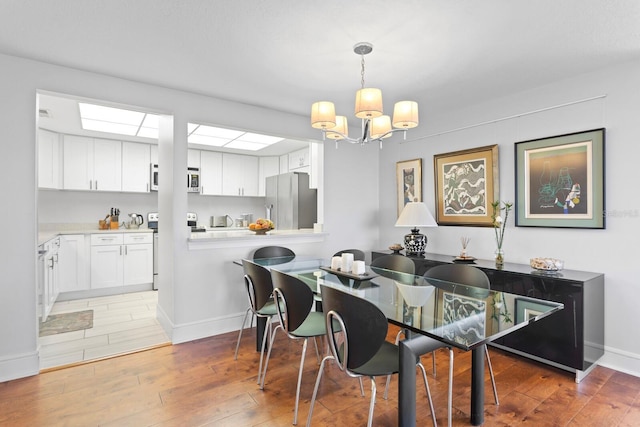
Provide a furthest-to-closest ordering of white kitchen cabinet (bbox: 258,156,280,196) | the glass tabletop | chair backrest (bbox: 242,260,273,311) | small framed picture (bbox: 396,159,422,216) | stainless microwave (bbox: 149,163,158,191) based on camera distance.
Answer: white kitchen cabinet (bbox: 258,156,280,196), stainless microwave (bbox: 149,163,158,191), small framed picture (bbox: 396,159,422,216), chair backrest (bbox: 242,260,273,311), the glass tabletop

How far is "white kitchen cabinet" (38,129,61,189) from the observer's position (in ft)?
14.5

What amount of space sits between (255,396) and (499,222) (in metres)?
2.64

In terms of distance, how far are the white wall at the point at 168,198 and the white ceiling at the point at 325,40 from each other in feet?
0.56

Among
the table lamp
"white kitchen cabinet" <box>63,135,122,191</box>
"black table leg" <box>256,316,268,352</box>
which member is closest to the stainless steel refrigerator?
the table lamp

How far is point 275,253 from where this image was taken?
3545 mm

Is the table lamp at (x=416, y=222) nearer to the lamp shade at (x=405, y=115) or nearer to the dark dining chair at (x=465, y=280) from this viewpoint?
the dark dining chair at (x=465, y=280)

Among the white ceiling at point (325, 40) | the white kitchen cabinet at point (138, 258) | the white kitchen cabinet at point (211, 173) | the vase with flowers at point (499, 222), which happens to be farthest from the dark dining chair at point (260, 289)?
the white kitchen cabinet at point (211, 173)

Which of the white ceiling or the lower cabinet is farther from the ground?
the white ceiling

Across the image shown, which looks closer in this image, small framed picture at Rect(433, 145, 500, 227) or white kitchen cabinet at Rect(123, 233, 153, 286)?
small framed picture at Rect(433, 145, 500, 227)

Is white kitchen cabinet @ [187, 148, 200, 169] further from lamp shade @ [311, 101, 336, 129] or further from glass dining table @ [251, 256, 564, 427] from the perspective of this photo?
lamp shade @ [311, 101, 336, 129]

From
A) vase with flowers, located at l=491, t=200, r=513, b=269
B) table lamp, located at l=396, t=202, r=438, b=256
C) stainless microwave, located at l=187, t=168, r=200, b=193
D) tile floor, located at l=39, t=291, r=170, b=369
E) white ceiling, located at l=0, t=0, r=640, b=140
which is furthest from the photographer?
stainless microwave, located at l=187, t=168, r=200, b=193

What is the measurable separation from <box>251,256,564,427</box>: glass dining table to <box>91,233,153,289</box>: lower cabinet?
3476mm

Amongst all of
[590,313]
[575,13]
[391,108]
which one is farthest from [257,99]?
[590,313]

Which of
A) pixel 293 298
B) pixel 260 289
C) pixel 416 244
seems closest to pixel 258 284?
pixel 260 289
